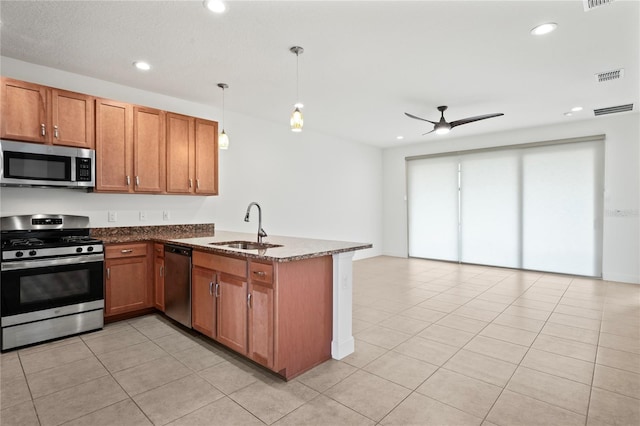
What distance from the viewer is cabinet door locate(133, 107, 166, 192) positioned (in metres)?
3.81

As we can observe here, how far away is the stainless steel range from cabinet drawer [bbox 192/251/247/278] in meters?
1.11

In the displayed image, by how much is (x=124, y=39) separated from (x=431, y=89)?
11.0 ft

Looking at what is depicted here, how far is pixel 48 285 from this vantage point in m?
3.04

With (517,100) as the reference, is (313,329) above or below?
below

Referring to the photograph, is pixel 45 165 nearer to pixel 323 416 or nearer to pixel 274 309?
pixel 274 309

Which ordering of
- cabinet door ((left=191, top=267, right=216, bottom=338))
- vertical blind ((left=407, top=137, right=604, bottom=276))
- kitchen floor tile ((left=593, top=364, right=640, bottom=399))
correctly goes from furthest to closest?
vertical blind ((left=407, top=137, right=604, bottom=276))
cabinet door ((left=191, top=267, right=216, bottom=338))
kitchen floor tile ((left=593, top=364, right=640, bottom=399))

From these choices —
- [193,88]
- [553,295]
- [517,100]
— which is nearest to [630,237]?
[553,295]

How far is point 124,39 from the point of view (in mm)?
2896

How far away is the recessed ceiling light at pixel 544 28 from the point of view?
106 inches

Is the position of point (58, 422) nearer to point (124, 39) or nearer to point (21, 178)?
point (21, 178)

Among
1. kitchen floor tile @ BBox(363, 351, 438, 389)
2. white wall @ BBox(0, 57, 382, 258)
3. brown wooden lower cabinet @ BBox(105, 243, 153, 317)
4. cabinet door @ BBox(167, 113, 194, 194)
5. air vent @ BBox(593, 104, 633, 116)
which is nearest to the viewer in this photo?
kitchen floor tile @ BBox(363, 351, 438, 389)

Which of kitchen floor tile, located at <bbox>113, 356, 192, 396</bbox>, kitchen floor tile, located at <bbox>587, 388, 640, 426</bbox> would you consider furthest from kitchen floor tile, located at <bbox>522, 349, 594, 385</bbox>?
kitchen floor tile, located at <bbox>113, 356, 192, 396</bbox>

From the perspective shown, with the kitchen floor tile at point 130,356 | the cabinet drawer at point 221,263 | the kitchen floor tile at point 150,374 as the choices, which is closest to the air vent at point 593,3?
the cabinet drawer at point 221,263

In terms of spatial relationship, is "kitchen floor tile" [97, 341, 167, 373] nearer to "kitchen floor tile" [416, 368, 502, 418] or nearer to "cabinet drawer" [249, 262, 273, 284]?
"cabinet drawer" [249, 262, 273, 284]
